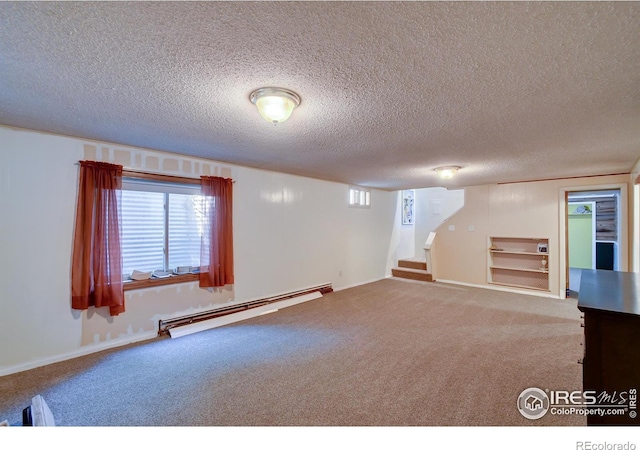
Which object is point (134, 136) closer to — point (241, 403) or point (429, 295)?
point (241, 403)

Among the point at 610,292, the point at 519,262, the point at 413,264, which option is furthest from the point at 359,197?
the point at 610,292

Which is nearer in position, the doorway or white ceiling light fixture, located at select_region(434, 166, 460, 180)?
white ceiling light fixture, located at select_region(434, 166, 460, 180)

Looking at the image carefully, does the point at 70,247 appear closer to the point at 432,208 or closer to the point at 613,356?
the point at 613,356

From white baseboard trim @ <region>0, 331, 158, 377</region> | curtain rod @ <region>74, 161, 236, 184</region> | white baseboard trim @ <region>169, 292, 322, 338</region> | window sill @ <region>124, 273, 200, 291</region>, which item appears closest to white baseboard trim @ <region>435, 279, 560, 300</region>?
white baseboard trim @ <region>169, 292, 322, 338</region>

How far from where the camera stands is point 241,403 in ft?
6.75

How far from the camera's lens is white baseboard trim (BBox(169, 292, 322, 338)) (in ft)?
11.3

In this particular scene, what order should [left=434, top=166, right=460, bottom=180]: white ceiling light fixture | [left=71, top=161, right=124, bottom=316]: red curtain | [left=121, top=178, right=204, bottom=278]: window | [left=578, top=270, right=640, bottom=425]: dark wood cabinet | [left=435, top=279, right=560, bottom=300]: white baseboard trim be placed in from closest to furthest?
[left=578, top=270, right=640, bottom=425]: dark wood cabinet, [left=71, top=161, right=124, bottom=316]: red curtain, [left=121, top=178, right=204, bottom=278]: window, [left=434, top=166, right=460, bottom=180]: white ceiling light fixture, [left=435, top=279, right=560, bottom=300]: white baseboard trim

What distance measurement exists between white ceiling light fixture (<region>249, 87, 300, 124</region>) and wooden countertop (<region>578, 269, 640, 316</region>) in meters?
2.14

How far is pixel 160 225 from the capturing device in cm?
351

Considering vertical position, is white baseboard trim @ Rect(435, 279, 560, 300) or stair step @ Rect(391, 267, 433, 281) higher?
stair step @ Rect(391, 267, 433, 281)

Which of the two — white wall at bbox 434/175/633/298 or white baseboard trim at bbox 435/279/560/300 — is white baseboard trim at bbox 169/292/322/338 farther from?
white wall at bbox 434/175/633/298

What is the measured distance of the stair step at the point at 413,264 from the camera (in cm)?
691

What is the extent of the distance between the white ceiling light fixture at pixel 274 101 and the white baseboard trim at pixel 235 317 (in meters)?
2.92

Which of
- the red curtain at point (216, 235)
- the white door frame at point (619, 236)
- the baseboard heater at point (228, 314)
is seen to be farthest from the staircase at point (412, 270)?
the red curtain at point (216, 235)
